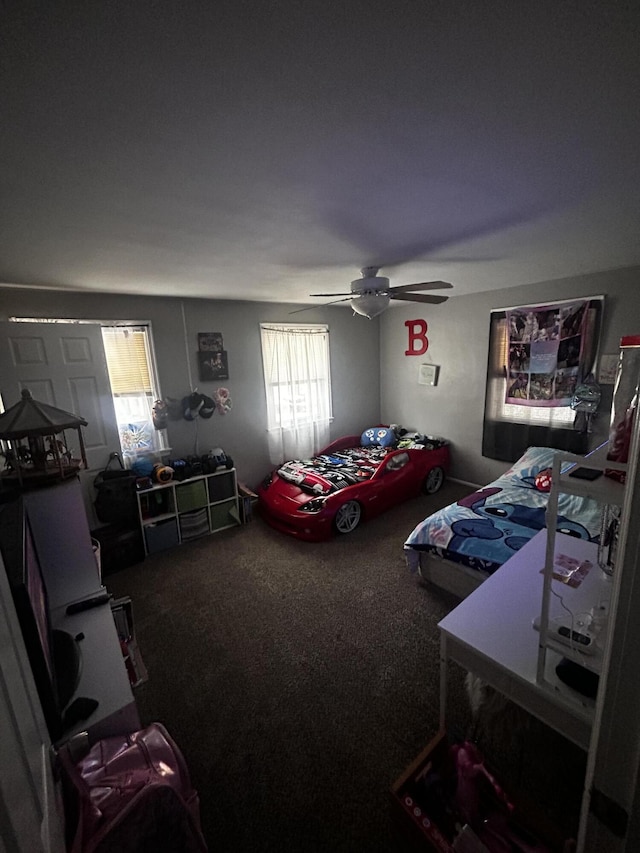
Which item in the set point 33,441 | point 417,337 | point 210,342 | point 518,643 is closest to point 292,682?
point 518,643

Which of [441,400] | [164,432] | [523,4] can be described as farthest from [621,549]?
[441,400]

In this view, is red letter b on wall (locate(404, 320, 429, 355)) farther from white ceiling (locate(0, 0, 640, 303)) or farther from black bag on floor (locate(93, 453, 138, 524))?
black bag on floor (locate(93, 453, 138, 524))

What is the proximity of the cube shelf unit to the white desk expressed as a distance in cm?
261

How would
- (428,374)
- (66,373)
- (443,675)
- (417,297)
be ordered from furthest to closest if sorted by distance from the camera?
(428,374) → (66,373) → (417,297) → (443,675)

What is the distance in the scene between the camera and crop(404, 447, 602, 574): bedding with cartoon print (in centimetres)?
→ 219

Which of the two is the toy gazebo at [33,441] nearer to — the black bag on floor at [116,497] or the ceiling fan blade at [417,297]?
the black bag on floor at [116,497]

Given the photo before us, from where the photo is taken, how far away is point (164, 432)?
348 centimetres

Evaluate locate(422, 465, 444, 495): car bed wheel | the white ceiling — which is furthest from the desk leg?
locate(422, 465, 444, 495): car bed wheel

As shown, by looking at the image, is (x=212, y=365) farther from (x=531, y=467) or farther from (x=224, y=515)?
(x=531, y=467)

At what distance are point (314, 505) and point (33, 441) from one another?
2.21m

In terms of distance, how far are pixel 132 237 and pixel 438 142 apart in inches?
57.4

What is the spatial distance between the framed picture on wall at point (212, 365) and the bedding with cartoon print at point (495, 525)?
2523 millimetres

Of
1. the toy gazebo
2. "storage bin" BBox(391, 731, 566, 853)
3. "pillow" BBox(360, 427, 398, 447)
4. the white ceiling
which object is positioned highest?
the white ceiling

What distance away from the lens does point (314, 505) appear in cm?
323
